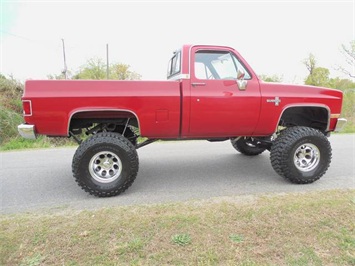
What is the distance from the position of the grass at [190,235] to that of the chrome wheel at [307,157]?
0.85 meters

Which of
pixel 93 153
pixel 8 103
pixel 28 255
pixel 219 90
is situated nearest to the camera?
pixel 28 255

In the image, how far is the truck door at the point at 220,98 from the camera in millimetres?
3605

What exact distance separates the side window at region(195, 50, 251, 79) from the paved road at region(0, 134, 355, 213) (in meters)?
1.72

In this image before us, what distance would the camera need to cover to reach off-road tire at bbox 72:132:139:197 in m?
3.35

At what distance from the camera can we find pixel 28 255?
2.16m

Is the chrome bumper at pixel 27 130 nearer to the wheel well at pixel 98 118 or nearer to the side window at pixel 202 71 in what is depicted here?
the wheel well at pixel 98 118

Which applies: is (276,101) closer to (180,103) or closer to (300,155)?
(300,155)

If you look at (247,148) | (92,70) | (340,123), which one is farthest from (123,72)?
(340,123)

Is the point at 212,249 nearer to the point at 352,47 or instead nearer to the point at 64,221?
the point at 64,221

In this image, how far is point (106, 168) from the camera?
3.52 metres

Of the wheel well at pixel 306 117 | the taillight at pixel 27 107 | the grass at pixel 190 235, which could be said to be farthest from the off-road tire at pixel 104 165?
the wheel well at pixel 306 117

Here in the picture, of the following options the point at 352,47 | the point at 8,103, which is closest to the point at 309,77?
the point at 352,47

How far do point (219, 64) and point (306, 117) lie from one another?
6.52 ft

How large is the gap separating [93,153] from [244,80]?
2444 mm
